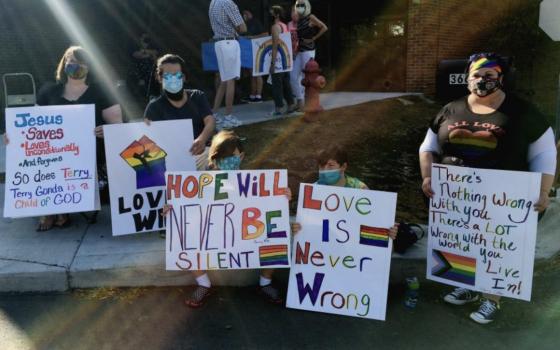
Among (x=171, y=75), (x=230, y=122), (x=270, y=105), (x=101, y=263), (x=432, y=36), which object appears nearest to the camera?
(x=101, y=263)

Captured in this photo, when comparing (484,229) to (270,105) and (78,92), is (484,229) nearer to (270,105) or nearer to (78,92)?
(78,92)

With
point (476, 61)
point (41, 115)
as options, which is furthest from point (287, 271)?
point (41, 115)

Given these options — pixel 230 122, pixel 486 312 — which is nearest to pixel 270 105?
pixel 230 122

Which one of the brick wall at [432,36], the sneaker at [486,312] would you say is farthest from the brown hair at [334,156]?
the brick wall at [432,36]

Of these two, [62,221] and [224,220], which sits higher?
[224,220]

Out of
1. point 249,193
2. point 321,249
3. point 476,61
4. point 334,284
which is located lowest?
point 334,284

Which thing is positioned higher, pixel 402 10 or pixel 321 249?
pixel 402 10

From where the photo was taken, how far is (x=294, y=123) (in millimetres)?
7570

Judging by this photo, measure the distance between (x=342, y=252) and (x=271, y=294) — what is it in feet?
2.04

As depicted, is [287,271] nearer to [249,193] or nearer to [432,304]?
[249,193]

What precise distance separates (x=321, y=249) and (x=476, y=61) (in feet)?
5.28

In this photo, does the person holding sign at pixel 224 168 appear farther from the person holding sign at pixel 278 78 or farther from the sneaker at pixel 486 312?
the person holding sign at pixel 278 78

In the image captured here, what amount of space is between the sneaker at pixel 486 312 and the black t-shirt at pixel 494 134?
91 cm

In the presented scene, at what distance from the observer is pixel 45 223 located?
4.68 m
